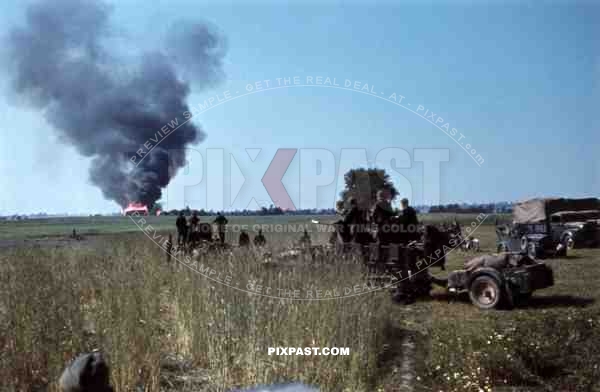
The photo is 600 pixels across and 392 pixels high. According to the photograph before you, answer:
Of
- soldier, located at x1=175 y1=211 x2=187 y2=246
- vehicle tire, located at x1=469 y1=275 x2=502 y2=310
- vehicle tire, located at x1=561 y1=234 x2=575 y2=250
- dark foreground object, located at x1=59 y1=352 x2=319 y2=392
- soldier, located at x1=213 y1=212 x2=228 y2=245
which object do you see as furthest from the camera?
vehicle tire, located at x1=561 y1=234 x2=575 y2=250

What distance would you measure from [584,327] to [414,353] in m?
2.47

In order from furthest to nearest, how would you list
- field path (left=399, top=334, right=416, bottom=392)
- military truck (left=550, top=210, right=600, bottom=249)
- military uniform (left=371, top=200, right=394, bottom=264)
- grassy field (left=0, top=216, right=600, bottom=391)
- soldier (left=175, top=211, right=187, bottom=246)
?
military truck (left=550, top=210, right=600, bottom=249) → soldier (left=175, top=211, right=187, bottom=246) → military uniform (left=371, top=200, right=394, bottom=264) → field path (left=399, top=334, right=416, bottom=392) → grassy field (left=0, top=216, right=600, bottom=391)

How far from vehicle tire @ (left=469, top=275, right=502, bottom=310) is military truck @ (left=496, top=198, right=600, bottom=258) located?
25.7ft

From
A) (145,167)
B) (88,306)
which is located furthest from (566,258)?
(145,167)

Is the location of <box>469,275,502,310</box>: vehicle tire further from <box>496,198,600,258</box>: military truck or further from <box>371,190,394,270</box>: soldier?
<box>496,198,600,258</box>: military truck

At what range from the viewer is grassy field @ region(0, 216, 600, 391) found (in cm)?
486

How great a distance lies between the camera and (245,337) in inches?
218

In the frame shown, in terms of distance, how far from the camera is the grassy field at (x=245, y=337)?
4855mm

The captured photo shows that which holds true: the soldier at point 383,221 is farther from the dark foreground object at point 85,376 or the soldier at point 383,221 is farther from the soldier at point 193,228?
the dark foreground object at point 85,376

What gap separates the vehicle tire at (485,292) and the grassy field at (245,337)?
187cm

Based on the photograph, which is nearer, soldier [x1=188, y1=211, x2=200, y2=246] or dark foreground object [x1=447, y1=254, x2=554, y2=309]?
dark foreground object [x1=447, y1=254, x2=554, y2=309]

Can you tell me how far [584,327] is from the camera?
723 centimetres

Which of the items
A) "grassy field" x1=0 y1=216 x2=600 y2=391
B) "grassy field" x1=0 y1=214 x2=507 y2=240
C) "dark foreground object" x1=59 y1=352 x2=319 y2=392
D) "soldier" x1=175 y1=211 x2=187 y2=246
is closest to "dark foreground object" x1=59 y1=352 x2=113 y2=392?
"dark foreground object" x1=59 y1=352 x2=319 y2=392

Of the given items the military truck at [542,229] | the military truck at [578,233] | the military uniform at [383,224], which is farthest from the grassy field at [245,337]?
the military truck at [578,233]
